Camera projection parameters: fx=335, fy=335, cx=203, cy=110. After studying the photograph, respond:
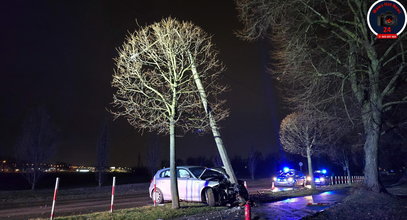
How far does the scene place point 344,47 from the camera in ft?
47.5

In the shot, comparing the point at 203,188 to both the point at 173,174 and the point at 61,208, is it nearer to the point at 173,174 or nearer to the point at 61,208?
the point at 173,174

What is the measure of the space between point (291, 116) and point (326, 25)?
11910mm

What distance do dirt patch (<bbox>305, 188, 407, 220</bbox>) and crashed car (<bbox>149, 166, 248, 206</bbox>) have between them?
385cm

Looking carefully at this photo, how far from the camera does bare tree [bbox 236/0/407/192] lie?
13242mm

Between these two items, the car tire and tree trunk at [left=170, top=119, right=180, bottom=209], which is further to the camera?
the car tire

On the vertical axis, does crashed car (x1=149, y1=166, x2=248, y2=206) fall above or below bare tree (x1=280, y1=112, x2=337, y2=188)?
below

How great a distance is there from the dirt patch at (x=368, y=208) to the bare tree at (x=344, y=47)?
92 cm

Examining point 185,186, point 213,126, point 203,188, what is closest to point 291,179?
point 213,126

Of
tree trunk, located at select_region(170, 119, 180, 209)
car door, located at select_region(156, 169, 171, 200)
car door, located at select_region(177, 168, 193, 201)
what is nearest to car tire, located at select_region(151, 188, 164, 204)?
car door, located at select_region(156, 169, 171, 200)

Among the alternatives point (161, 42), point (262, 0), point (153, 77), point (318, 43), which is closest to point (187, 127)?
point (153, 77)

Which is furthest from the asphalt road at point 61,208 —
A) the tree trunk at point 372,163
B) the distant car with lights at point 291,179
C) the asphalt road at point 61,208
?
the distant car with lights at point 291,179

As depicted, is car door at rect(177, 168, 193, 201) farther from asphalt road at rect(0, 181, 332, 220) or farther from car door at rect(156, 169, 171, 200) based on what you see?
asphalt road at rect(0, 181, 332, 220)

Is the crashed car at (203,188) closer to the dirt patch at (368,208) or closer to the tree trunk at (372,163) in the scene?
the dirt patch at (368,208)

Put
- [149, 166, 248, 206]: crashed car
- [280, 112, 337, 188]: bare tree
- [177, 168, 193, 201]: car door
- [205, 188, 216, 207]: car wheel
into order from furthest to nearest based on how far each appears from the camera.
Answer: [280, 112, 337, 188]: bare tree, [177, 168, 193, 201]: car door, [149, 166, 248, 206]: crashed car, [205, 188, 216, 207]: car wheel
